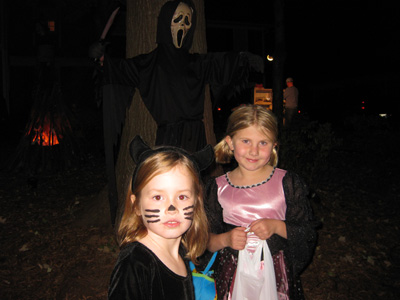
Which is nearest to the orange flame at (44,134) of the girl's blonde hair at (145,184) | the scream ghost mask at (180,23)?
the scream ghost mask at (180,23)

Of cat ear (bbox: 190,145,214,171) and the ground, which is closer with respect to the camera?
cat ear (bbox: 190,145,214,171)

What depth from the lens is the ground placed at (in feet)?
11.6

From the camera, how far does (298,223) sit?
6.69 ft

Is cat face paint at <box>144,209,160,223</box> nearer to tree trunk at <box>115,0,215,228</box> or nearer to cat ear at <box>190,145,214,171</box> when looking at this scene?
cat ear at <box>190,145,214,171</box>

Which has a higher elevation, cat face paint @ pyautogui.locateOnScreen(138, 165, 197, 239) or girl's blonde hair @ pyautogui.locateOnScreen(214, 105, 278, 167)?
girl's blonde hair @ pyautogui.locateOnScreen(214, 105, 278, 167)

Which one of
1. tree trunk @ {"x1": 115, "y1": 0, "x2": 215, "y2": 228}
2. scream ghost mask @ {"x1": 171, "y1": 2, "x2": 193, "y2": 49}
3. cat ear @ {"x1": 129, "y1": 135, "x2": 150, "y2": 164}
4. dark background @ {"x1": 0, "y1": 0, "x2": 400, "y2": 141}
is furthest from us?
dark background @ {"x1": 0, "y1": 0, "x2": 400, "y2": 141}

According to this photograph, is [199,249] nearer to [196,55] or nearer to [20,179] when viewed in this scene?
[196,55]

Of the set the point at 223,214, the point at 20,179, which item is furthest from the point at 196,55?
the point at 20,179

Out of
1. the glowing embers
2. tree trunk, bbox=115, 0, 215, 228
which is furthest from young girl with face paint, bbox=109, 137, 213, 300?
the glowing embers

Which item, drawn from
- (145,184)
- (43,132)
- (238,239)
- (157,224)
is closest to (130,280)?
(157,224)

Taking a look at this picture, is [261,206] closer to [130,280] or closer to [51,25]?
[130,280]

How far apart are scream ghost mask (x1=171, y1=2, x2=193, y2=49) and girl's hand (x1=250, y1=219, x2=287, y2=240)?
6.07 feet

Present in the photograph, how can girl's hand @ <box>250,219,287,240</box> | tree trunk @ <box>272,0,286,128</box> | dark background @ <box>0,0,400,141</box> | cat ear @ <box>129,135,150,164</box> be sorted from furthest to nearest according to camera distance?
dark background @ <box>0,0,400,141</box>, tree trunk @ <box>272,0,286,128</box>, girl's hand @ <box>250,219,287,240</box>, cat ear @ <box>129,135,150,164</box>

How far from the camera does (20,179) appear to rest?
730 centimetres
